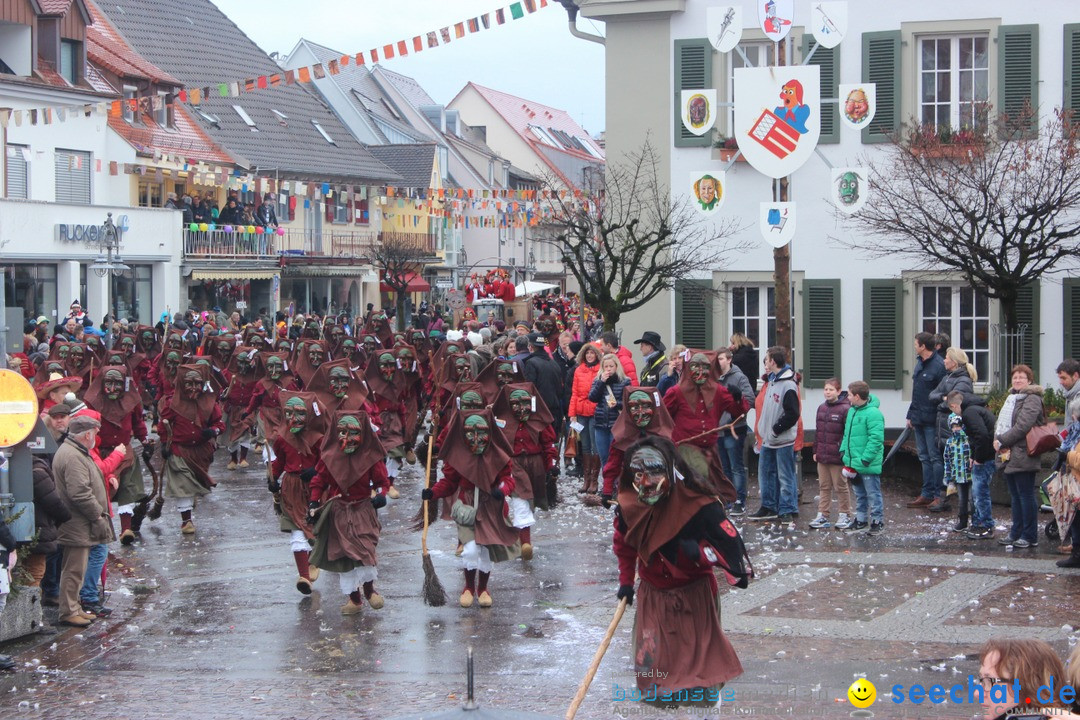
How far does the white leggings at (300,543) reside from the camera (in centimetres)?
1137

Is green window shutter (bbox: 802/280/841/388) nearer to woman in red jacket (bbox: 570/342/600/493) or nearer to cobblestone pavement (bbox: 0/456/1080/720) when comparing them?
woman in red jacket (bbox: 570/342/600/493)

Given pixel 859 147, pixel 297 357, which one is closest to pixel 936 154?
pixel 859 147

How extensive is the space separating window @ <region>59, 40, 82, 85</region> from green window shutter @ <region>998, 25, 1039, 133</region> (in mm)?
24757

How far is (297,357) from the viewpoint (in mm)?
18609

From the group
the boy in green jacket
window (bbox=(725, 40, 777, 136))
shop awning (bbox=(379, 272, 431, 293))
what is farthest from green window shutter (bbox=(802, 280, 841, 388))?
shop awning (bbox=(379, 272, 431, 293))

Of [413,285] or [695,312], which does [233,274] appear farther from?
[695,312]

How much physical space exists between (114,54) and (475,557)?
3330 centimetres

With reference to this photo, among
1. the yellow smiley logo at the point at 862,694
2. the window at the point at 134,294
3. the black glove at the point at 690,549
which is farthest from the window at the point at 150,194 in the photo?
the black glove at the point at 690,549

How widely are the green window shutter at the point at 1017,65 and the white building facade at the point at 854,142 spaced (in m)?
0.02

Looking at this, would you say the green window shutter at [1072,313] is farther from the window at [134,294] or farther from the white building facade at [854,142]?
the window at [134,294]

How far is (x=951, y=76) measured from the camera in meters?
19.0

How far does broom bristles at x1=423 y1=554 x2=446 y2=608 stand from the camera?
1070cm

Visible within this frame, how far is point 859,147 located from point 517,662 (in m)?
11.8

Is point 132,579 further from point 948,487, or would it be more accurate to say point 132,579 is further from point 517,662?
point 948,487
